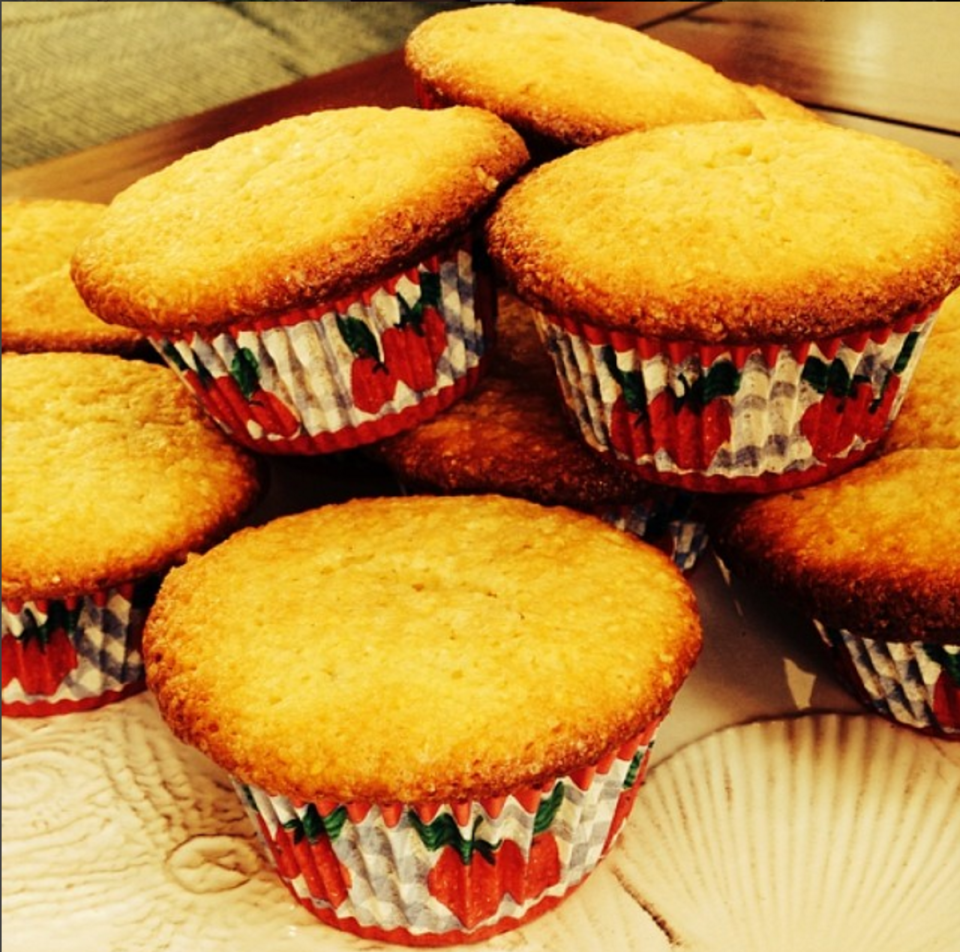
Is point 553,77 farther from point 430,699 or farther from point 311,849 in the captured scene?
point 311,849

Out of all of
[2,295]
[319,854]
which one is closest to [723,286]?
[319,854]

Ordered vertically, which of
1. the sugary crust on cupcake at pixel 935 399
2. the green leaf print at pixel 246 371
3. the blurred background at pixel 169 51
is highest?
the blurred background at pixel 169 51

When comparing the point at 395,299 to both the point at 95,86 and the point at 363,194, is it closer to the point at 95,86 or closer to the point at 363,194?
the point at 363,194

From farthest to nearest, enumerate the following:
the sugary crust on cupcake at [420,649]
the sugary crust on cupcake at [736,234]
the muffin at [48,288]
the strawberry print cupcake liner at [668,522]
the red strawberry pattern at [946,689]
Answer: the muffin at [48,288], the strawberry print cupcake liner at [668,522], the red strawberry pattern at [946,689], the sugary crust on cupcake at [736,234], the sugary crust on cupcake at [420,649]

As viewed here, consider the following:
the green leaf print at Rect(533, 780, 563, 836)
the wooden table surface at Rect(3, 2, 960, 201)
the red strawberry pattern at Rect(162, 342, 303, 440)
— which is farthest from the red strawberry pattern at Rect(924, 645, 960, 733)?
the red strawberry pattern at Rect(162, 342, 303, 440)

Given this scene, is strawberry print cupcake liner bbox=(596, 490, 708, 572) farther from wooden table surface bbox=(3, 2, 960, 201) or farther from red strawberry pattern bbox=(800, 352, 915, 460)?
wooden table surface bbox=(3, 2, 960, 201)

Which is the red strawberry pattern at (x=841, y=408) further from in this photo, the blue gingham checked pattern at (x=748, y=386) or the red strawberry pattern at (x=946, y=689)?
the red strawberry pattern at (x=946, y=689)

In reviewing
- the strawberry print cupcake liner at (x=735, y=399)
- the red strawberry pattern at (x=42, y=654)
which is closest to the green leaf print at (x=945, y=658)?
the strawberry print cupcake liner at (x=735, y=399)
